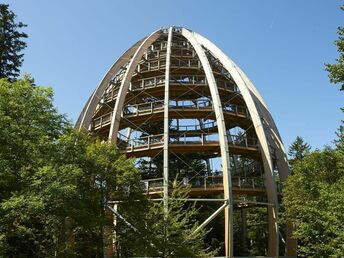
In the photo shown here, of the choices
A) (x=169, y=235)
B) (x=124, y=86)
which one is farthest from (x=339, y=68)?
(x=124, y=86)

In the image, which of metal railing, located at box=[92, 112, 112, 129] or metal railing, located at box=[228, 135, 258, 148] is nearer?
metal railing, located at box=[228, 135, 258, 148]

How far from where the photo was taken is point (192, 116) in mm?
29062

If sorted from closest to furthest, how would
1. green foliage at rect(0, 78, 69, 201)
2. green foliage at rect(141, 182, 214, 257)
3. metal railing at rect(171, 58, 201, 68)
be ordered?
green foliage at rect(0, 78, 69, 201) < green foliage at rect(141, 182, 214, 257) < metal railing at rect(171, 58, 201, 68)

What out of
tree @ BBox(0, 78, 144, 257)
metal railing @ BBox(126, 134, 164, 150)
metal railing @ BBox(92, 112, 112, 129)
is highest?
metal railing @ BBox(92, 112, 112, 129)

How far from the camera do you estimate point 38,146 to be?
48.0 feet

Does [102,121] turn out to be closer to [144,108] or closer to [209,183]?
[144,108]

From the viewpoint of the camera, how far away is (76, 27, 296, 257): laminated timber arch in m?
26.2

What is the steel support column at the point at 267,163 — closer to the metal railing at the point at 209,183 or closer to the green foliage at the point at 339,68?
the metal railing at the point at 209,183

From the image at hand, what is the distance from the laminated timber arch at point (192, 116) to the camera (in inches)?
1033

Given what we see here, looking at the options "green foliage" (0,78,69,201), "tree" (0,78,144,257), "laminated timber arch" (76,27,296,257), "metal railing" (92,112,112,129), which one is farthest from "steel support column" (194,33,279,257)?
"green foliage" (0,78,69,201)

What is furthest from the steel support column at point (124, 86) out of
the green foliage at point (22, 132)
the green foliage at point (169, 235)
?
the green foliage at point (22, 132)

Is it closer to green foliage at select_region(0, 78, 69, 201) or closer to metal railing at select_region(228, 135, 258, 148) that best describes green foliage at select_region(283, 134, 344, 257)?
metal railing at select_region(228, 135, 258, 148)

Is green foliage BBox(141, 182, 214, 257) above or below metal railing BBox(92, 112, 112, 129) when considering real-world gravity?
below

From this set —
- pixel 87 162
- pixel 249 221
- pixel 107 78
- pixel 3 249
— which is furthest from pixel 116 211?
pixel 249 221
